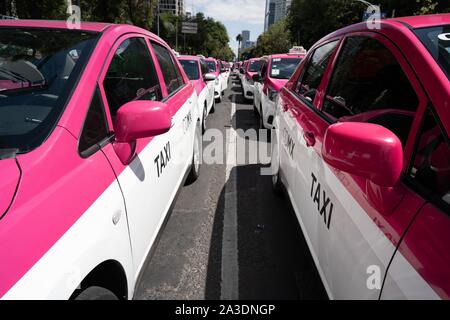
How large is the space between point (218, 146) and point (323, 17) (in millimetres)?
41328

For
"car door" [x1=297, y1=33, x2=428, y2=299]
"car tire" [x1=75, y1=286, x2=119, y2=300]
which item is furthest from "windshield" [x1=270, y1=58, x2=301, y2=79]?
"car tire" [x1=75, y1=286, x2=119, y2=300]

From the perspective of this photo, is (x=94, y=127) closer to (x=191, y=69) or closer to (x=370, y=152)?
(x=370, y=152)

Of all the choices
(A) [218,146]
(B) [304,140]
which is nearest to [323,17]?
(A) [218,146]

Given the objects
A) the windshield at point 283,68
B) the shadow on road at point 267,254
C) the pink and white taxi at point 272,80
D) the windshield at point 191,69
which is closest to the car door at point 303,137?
the shadow on road at point 267,254

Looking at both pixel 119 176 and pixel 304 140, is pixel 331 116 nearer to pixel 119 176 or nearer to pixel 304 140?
pixel 304 140

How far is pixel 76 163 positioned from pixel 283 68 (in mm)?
6973

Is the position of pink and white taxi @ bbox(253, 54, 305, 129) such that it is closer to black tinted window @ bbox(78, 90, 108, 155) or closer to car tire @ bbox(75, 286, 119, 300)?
black tinted window @ bbox(78, 90, 108, 155)

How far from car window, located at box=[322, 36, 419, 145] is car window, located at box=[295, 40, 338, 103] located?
328 mm

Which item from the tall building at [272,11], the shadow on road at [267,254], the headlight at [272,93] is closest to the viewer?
the shadow on road at [267,254]

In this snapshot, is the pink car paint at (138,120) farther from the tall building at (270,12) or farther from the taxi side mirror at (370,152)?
the tall building at (270,12)

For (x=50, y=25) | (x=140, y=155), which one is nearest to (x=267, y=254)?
(x=140, y=155)

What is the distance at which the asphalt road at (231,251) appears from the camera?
2607 mm

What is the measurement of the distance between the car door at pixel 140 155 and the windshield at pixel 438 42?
151 cm

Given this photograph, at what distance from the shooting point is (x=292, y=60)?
323 inches
